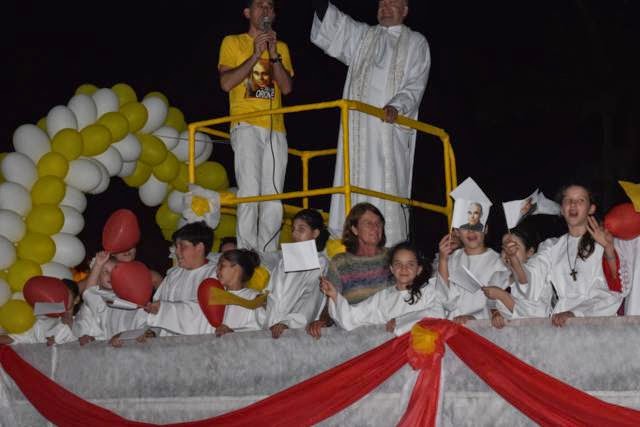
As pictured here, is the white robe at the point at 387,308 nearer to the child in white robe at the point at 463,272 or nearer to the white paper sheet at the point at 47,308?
the child in white robe at the point at 463,272

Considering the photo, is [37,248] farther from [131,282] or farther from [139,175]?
[131,282]

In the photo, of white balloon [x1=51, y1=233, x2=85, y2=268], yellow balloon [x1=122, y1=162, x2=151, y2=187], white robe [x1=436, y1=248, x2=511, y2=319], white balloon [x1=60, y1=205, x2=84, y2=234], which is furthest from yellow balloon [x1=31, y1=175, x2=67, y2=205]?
white robe [x1=436, y1=248, x2=511, y2=319]

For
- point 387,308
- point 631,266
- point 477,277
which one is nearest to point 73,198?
point 387,308

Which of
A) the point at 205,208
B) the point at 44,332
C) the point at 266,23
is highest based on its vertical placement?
the point at 266,23

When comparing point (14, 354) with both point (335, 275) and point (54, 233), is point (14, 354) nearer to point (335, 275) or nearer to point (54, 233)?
point (54, 233)

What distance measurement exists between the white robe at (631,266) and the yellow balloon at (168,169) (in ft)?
13.6

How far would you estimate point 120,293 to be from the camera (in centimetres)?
773

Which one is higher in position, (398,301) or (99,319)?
(398,301)

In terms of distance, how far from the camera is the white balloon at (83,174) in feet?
29.9

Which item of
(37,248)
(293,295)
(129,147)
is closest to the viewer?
(293,295)

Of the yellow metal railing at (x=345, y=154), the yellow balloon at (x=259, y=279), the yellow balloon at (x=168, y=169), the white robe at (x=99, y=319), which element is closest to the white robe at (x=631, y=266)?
the yellow metal railing at (x=345, y=154)

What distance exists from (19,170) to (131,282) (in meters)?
1.79

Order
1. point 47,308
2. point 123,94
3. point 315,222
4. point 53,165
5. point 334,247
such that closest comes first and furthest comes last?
point 315,222 < point 334,247 < point 47,308 < point 53,165 < point 123,94

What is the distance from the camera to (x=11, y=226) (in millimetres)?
8797
